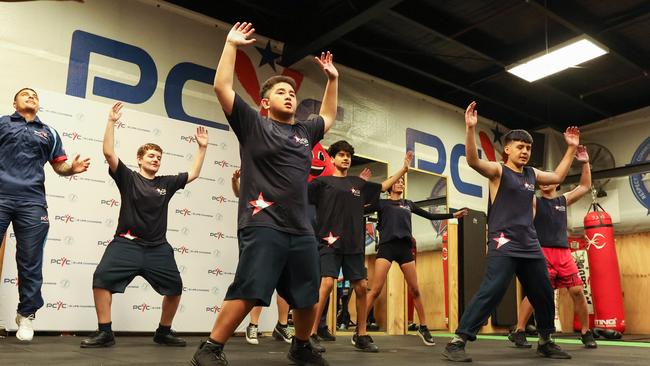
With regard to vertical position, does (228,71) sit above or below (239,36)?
below

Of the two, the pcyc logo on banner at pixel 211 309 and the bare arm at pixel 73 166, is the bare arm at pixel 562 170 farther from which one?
the pcyc logo on banner at pixel 211 309

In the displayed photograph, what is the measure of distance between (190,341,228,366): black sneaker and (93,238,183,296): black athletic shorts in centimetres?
181

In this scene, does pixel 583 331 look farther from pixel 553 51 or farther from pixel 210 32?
pixel 210 32

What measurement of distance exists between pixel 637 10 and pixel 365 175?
4.25 meters

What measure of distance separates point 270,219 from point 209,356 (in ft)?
2.14

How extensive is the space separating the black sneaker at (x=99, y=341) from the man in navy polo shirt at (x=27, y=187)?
1.70 feet

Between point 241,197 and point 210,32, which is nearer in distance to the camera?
point 241,197

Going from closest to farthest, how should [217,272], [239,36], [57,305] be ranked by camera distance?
1. [239,36]
2. [57,305]
3. [217,272]

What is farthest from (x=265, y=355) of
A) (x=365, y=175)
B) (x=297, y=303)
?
(x=365, y=175)

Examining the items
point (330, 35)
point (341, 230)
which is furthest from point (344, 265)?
point (330, 35)

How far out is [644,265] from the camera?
8.79 meters

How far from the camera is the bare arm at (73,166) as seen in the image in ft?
13.7

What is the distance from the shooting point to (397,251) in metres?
5.45

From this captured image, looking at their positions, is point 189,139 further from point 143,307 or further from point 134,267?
point 134,267
